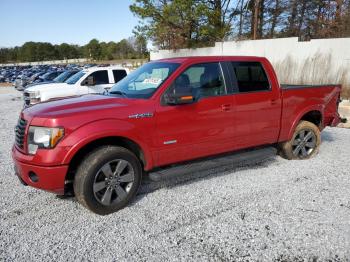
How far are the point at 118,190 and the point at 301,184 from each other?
2.73 metres

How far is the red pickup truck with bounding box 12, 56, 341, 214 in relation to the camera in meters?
3.72

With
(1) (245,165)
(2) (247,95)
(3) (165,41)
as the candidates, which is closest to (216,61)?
(2) (247,95)

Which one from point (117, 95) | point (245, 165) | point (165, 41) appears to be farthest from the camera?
point (165, 41)

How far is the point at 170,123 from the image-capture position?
4273mm

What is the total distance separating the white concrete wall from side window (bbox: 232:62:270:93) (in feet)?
32.7

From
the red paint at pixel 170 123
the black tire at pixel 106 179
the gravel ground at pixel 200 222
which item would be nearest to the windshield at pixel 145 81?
the red paint at pixel 170 123

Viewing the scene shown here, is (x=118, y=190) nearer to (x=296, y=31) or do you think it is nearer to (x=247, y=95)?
(x=247, y=95)

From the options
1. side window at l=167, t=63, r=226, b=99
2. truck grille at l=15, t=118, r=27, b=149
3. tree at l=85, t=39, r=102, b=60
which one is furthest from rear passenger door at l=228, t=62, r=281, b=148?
tree at l=85, t=39, r=102, b=60

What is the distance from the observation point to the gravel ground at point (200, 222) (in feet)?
10.7

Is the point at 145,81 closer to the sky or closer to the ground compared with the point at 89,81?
closer to the sky

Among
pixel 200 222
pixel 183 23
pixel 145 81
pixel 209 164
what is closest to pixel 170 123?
pixel 145 81

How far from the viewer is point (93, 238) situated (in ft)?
11.6

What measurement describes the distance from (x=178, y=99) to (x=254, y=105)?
151cm

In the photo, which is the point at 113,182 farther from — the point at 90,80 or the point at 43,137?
the point at 90,80
